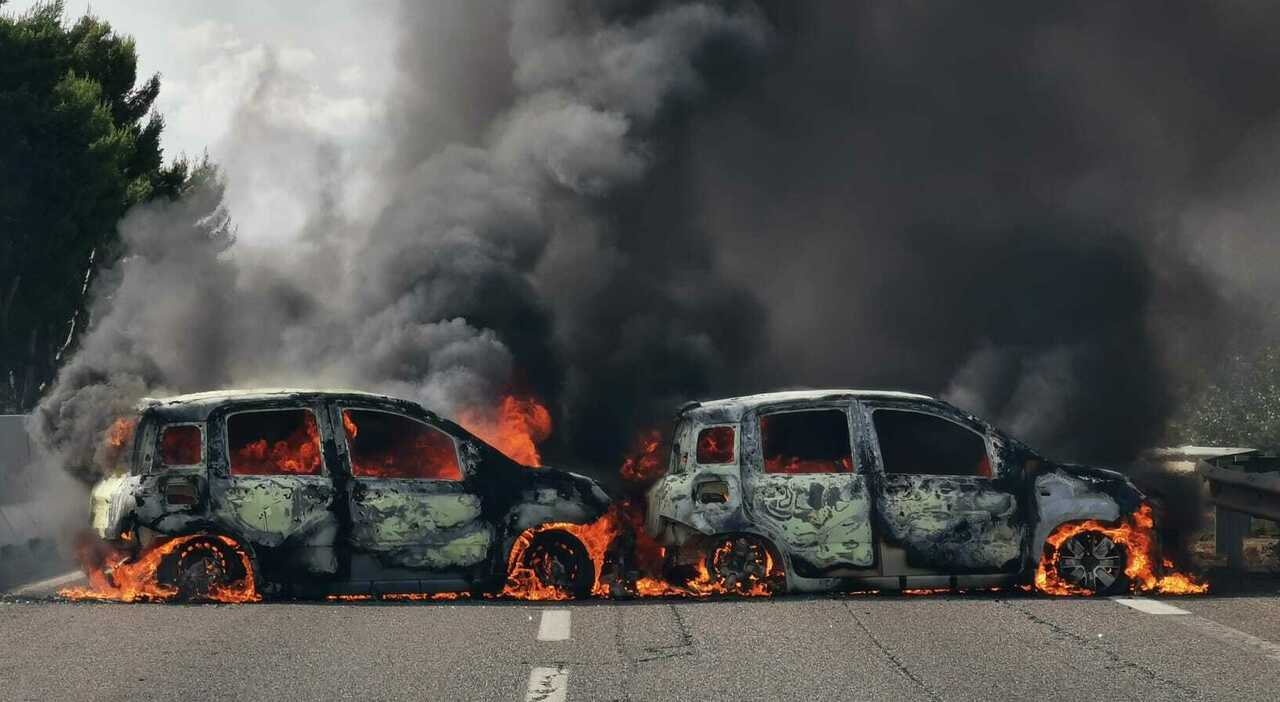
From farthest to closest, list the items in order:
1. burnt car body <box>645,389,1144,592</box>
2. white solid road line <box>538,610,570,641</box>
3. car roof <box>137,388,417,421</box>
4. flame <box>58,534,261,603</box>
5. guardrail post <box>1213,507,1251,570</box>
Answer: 1. guardrail post <box>1213,507,1251,570</box>
2. burnt car body <box>645,389,1144,592</box>
3. car roof <box>137,388,417,421</box>
4. flame <box>58,534,261,603</box>
5. white solid road line <box>538,610,570,641</box>

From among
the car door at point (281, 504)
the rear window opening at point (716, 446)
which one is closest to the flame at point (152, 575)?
the car door at point (281, 504)

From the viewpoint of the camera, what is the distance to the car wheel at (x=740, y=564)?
41.9ft

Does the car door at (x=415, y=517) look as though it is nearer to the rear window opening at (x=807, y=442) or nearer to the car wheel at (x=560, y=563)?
the car wheel at (x=560, y=563)

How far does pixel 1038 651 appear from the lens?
984 centimetres

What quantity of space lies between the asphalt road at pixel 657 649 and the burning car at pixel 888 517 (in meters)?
0.30

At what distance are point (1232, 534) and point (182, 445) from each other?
8945mm

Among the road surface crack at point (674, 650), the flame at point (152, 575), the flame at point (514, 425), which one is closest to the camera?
the road surface crack at point (674, 650)

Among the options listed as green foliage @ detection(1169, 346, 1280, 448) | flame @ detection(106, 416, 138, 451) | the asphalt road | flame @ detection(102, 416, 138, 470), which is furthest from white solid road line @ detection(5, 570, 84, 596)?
green foliage @ detection(1169, 346, 1280, 448)

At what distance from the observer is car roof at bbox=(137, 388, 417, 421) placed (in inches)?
496

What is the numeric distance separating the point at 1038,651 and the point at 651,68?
22186 mm

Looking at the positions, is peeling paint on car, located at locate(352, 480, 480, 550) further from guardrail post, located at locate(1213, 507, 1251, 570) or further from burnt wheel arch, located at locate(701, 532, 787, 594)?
guardrail post, located at locate(1213, 507, 1251, 570)

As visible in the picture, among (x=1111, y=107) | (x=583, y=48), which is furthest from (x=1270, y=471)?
(x=583, y=48)

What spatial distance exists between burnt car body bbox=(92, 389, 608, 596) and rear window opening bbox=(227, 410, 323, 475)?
0.01 m

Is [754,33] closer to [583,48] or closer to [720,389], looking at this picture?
[583,48]
